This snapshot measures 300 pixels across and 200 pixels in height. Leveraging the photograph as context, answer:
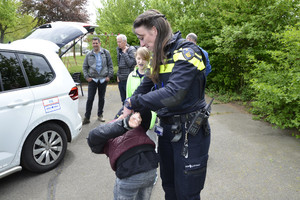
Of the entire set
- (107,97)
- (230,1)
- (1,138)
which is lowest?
(107,97)

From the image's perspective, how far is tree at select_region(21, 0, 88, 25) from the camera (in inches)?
786

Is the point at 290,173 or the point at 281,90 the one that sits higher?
the point at 281,90

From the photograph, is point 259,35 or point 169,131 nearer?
point 169,131

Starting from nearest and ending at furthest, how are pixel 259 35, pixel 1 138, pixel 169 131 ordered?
pixel 169 131 < pixel 1 138 < pixel 259 35

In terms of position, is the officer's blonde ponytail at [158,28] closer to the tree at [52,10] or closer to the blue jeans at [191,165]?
the blue jeans at [191,165]

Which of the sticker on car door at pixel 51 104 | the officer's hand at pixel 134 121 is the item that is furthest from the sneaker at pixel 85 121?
the officer's hand at pixel 134 121

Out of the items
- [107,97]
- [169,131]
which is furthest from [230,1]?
[169,131]

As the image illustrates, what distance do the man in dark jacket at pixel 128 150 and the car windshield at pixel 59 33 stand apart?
10.8 feet

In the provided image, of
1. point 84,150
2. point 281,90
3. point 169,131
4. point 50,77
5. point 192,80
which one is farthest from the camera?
point 281,90

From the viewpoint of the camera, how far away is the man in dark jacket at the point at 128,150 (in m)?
1.48

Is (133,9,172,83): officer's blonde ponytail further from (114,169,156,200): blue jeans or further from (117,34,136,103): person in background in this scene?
(117,34,136,103): person in background

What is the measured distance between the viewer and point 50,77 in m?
3.15

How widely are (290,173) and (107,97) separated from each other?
241 inches

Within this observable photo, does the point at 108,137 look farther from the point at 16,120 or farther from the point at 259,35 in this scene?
the point at 259,35
